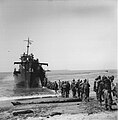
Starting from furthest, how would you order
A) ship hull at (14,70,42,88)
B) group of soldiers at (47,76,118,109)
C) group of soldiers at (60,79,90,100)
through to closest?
ship hull at (14,70,42,88) < group of soldiers at (60,79,90,100) < group of soldiers at (47,76,118,109)

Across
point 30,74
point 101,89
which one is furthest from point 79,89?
point 30,74

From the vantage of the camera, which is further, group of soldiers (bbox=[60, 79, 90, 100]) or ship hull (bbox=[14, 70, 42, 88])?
ship hull (bbox=[14, 70, 42, 88])

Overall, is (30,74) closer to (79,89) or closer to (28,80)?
(28,80)

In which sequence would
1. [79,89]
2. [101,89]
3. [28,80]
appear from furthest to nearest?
[28,80]
[79,89]
[101,89]

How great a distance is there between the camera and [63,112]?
13.8 feet

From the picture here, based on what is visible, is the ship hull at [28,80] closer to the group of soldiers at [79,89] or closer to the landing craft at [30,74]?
the landing craft at [30,74]

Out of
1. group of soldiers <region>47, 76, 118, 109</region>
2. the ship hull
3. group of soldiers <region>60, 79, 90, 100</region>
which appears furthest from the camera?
the ship hull

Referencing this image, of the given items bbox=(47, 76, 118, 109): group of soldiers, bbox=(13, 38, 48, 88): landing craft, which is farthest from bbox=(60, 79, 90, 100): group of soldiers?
bbox=(13, 38, 48, 88): landing craft

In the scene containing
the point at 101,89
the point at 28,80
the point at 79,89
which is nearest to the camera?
the point at 101,89

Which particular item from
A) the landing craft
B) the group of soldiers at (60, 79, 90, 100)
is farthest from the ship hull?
the group of soldiers at (60, 79, 90, 100)

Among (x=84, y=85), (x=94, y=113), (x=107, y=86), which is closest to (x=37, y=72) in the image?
(x=84, y=85)

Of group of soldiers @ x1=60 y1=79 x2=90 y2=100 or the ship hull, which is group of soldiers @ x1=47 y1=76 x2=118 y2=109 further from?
the ship hull

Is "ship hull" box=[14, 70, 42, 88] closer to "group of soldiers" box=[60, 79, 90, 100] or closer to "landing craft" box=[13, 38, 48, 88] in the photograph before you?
"landing craft" box=[13, 38, 48, 88]

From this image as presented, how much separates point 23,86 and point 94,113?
7.29 meters
